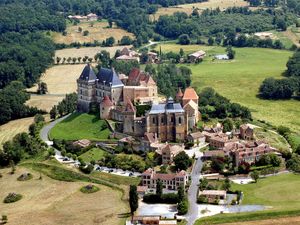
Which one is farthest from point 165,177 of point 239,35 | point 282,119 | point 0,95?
point 239,35

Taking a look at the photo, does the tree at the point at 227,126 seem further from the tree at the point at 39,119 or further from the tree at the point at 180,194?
the tree at the point at 39,119

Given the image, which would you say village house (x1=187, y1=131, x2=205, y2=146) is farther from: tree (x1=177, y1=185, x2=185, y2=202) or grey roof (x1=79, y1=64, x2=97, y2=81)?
grey roof (x1=79, y1=64, x2=97, y2=81)

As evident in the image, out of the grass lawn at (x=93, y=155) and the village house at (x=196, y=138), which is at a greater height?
the village house at (x=196, y=138)

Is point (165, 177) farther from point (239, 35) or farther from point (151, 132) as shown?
point (239, 35)

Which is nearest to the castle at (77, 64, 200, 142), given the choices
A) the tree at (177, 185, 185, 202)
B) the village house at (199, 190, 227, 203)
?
the tree at (177, 185, 185, 202)

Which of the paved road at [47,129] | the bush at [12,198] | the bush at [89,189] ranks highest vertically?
the paved road at [47,129]

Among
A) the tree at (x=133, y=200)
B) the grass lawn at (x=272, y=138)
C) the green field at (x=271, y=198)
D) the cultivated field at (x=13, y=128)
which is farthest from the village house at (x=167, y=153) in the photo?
the cultivated field at (x=13, y=128)

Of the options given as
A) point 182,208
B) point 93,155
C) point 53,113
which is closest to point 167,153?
point 93,155

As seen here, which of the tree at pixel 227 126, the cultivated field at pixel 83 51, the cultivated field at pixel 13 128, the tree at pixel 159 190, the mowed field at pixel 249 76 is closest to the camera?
the tree at pixel 159 190
